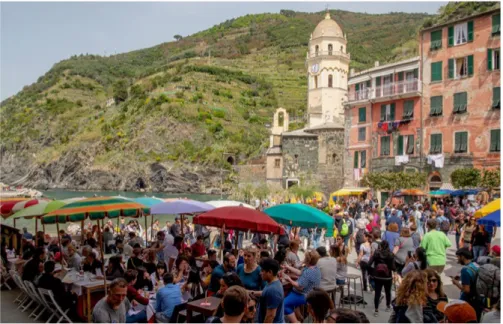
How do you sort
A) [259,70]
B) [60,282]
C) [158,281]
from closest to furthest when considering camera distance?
[60,282] < [158,281] < [259,70]

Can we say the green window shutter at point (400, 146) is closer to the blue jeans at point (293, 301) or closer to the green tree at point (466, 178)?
the green tree at point (466, 178)

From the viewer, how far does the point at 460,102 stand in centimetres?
3191

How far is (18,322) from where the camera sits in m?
7.79

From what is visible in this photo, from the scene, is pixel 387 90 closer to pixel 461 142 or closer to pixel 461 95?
pixel 461 95

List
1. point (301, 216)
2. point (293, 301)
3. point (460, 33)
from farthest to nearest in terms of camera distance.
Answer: point (460, 33) < point (301, 216) < point (293, 301)

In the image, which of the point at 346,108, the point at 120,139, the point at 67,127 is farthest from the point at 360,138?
the point at 67,127

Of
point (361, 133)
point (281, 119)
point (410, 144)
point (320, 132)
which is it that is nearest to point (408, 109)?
point (410, 144)

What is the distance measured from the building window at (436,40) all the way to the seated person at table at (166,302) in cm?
3194

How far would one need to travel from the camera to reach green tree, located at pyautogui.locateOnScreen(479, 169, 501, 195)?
91.7 feet

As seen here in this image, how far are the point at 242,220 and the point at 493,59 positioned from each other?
28052 mm

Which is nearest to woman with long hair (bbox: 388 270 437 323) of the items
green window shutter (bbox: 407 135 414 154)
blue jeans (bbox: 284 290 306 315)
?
blue jeans (bbox: 284 290 306 315)

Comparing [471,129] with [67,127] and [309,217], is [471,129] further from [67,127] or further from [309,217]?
[67,127]

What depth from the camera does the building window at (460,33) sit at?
104 ft

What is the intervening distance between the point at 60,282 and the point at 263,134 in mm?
80515
